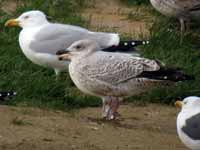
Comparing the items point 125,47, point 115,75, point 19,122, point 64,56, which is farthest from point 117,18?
point 19,122

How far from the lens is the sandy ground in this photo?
764 centimetres

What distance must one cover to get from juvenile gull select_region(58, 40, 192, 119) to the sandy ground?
29cm

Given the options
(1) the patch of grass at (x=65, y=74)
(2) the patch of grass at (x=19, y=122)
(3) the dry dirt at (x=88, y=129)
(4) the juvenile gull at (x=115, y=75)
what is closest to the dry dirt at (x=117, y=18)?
(1) the patch of grass at (x=65, y=74)

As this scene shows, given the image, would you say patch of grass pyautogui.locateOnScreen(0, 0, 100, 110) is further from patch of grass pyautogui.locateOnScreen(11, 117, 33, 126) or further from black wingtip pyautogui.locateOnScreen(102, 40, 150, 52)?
patch of grass pyautogui.locateOnScreen(11, 117, 33, 126)

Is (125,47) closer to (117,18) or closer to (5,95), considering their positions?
(5,95)

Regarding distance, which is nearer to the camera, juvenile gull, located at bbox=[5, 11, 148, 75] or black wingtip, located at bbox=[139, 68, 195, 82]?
black wingtip, located at bbox=[139, 68, 195, 82]

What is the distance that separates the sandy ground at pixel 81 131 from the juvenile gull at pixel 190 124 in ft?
1.15

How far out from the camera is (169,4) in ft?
39.6

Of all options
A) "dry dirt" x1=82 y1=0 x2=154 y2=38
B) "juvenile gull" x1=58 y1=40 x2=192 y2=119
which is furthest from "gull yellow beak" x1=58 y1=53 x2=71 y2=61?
"dry dirt" x1=82 y1=0 x2=154 y2=38

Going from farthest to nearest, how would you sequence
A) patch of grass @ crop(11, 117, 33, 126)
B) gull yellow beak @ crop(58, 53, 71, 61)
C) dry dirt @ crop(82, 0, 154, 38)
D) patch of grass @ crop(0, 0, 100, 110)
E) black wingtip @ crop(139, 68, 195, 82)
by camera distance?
dry dirt @ crop(82, 0, 154, 38), patch of grass @ crop(0, 0, 100, 110), gull yellow beak @ crop(58, 53, 71, 61), black wingtip @ crop(139, 68, 195, 82), patch of grass @ crop(11, 117, 33, 126)

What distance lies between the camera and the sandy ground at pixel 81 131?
764 cm

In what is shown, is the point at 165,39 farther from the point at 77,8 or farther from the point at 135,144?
the point at 135,144

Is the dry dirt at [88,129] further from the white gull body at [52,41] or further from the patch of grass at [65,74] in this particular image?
the white gull body at [52,41]

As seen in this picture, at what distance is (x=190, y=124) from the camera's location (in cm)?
765
